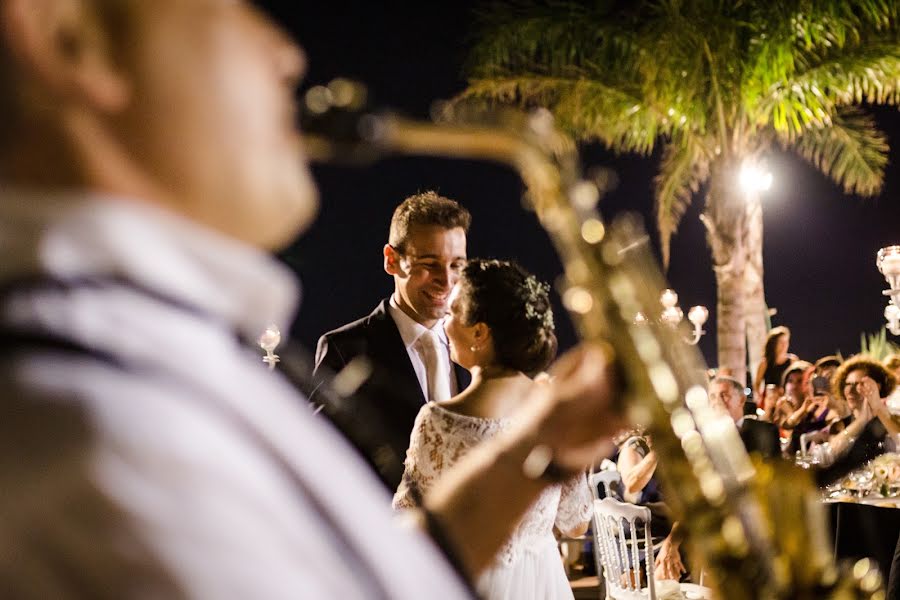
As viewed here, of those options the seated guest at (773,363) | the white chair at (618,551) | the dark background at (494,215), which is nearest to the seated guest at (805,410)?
the seated guest at (773,363)

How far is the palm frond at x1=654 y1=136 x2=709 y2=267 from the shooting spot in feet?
28.0

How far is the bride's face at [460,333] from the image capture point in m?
2.46

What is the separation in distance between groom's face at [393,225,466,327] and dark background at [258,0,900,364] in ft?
25.9

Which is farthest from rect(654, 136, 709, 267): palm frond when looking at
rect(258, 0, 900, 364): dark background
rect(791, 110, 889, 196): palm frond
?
rect(258, 0, 900, 364): dark background

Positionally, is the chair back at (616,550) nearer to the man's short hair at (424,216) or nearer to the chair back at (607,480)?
the chair back at (607,480)

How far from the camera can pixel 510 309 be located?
7.90 feet

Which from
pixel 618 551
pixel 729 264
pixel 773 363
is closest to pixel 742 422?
pixel 618 551

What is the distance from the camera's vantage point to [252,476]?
0.50 m

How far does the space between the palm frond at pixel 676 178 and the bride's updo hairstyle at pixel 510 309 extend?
6.38m

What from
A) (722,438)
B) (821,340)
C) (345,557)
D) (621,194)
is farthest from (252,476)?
(821,340)

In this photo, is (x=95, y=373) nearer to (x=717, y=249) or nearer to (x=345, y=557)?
(x=345, y=557)

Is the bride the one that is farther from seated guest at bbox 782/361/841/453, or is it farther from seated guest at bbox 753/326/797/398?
seated guest at bbox 753/326/797/398

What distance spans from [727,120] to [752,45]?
74 cm

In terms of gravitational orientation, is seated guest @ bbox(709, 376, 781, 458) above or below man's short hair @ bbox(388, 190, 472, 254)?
below
